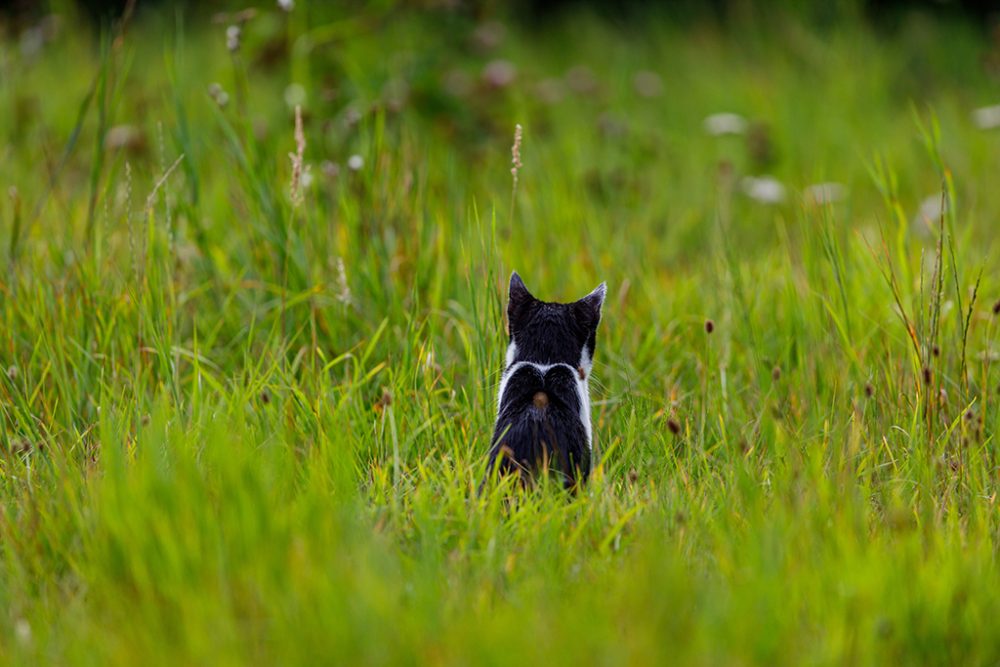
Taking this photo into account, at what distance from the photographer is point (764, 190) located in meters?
6.11

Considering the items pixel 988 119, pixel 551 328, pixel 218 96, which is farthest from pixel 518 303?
pixel 988 119

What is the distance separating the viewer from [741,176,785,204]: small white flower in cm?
606

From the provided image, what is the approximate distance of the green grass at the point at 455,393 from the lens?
90.8 inches

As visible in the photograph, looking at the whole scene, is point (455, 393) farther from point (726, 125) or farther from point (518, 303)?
point (726, 125)

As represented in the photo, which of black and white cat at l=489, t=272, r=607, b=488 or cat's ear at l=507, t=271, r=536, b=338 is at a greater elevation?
cat's ear at l=507, t=271, r=536, b=338

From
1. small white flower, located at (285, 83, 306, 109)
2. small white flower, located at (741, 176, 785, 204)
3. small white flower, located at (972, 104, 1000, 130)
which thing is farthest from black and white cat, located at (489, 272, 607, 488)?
small white flower, located at (972, 104, 1000, 130)

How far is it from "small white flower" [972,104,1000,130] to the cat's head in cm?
422

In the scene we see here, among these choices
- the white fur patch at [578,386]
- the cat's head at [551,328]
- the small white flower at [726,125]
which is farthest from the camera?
the small white flower at [726,125]

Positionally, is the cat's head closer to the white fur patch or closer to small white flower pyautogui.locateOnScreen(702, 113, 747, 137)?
the white fur patch

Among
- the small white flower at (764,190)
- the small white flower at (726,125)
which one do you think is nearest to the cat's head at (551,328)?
the small white flower at (764,190)

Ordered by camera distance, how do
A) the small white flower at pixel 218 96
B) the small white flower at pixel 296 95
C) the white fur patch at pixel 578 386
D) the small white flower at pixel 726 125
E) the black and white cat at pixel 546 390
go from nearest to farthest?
the black and white cat at pixel 546 390
the white fur patch at pixel 578 386
the small white flower at pixel 218 96
the small white flower at pixel 296 95
the small white flower at pixel 726 125

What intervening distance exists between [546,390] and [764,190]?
323 centimetres

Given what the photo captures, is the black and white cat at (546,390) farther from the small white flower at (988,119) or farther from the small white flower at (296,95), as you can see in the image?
the small white flower at (988,119)

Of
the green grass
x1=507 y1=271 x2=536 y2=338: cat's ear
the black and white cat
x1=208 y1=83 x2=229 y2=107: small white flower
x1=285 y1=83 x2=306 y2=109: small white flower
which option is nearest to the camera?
the green grass
